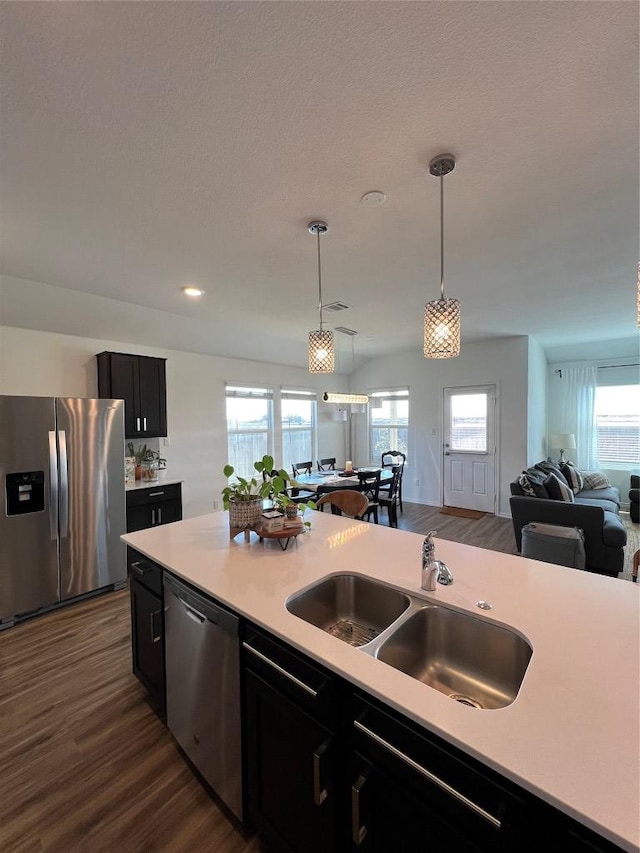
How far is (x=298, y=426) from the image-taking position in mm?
6660

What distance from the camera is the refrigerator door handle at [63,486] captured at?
2.97 metres

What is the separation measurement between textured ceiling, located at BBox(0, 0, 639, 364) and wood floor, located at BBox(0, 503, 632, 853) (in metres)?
2.75

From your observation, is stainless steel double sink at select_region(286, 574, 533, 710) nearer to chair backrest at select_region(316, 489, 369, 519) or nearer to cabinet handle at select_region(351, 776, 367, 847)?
cabinet handle at select_region(351, 776, 367, 847)

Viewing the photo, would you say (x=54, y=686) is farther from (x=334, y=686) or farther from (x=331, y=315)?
(x=331, y=315)

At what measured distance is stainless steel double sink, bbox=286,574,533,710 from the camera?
3.72 ft

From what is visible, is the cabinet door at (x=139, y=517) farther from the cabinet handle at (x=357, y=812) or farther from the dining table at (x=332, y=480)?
the cabinet handle at (x=357, y=812)

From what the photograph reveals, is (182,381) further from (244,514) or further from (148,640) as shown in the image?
(148,640)

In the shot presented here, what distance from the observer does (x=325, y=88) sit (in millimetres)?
1265

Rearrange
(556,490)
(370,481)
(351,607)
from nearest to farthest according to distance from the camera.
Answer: (351,607), (556,490), (370,481)

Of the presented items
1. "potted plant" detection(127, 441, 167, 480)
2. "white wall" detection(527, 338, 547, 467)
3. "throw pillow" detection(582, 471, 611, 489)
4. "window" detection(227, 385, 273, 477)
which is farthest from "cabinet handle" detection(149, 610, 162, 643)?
"throw pillow" detection(582, 471, 611, 489)

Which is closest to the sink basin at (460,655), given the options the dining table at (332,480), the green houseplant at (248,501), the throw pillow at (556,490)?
the green houseplant at (248,501)

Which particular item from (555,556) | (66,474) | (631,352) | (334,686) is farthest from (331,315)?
(631,352)

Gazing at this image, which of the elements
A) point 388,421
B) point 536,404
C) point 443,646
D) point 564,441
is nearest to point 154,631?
point 443,646

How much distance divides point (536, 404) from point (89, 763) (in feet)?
21.9
